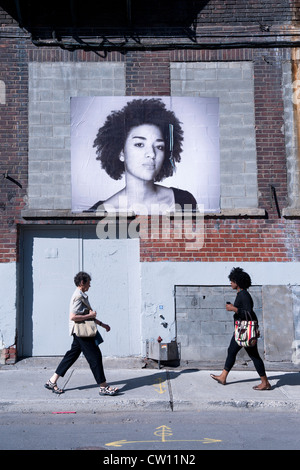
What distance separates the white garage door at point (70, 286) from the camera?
9016 millimetres

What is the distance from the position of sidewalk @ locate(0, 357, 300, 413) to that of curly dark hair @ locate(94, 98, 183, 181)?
11.6 feet

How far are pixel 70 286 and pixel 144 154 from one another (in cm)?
281

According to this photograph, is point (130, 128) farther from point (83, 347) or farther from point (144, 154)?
point (83, 347)

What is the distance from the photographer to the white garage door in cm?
902

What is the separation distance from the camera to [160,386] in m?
7.35

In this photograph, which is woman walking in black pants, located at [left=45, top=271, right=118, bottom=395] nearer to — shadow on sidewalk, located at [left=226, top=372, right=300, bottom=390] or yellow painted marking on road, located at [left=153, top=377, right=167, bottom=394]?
yellow painted marking on road, located at [left=153, top=377, right=167, bottom=394]

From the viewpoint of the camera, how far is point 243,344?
23.1 ft

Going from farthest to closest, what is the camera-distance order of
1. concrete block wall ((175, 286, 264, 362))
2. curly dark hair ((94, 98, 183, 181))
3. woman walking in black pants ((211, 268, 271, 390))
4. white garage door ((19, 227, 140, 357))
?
curly dark hair ((94, 98, 183, 181)) < white garage door ((19, 227, 140, 357)) < concrete block wall ((175, 286, 264, 362)) < woman walking in black pants ((211, 268, 271, 390))

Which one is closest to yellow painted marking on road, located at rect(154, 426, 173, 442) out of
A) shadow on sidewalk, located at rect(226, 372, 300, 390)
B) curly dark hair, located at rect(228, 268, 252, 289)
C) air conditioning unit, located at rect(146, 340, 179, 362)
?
shadow on sidewalk, located at rect(226, 372, 300, 390)

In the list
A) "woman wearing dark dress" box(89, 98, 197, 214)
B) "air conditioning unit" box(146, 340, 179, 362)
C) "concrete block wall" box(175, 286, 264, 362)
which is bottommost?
"air conditioning unit" box(146, 340, 179, 362)

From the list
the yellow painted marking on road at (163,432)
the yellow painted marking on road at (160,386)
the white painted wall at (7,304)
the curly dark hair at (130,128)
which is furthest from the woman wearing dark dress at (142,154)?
the yellow painted marking on road at (163,432)

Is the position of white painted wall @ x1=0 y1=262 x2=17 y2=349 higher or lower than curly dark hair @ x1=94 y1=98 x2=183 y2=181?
lower

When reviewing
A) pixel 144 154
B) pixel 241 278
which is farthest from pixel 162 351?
pixel 144 154

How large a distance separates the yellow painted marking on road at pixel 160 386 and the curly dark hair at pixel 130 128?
3.60 m
